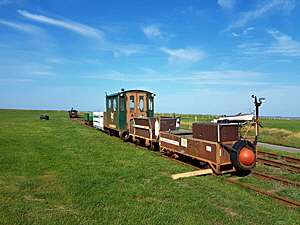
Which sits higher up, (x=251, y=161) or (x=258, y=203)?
(x=251, y=161)

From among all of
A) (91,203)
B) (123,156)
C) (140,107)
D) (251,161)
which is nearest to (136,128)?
(140,107)

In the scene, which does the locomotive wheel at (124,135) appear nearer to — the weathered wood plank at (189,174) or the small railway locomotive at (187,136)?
the small railway locomotive at (187,136)

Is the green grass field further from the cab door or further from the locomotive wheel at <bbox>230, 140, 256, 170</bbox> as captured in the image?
the cab door

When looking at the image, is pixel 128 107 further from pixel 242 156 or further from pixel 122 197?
pixel 122 197

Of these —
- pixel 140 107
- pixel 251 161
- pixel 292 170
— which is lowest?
pixel 292 170

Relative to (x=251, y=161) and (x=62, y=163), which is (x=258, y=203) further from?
(x=62, y=163)

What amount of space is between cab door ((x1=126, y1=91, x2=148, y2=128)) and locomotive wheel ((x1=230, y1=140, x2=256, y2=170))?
9.49 metres

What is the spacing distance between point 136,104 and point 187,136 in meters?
6.79

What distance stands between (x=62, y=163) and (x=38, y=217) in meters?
5.08

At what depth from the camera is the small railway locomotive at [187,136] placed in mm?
8172

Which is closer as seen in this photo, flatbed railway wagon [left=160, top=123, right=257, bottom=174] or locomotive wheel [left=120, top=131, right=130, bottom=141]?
flatbed railway wagon [left=160, top=123, right=257, bottom=174]

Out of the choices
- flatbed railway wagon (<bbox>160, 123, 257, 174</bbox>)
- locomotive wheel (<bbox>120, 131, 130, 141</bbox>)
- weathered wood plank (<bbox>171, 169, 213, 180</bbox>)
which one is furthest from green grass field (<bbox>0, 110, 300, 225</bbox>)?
locomotive wheel (<bbox>120, 131, 130, 141</bbox>)

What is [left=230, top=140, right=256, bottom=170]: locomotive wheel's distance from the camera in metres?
8.00

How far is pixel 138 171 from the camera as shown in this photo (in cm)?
855
